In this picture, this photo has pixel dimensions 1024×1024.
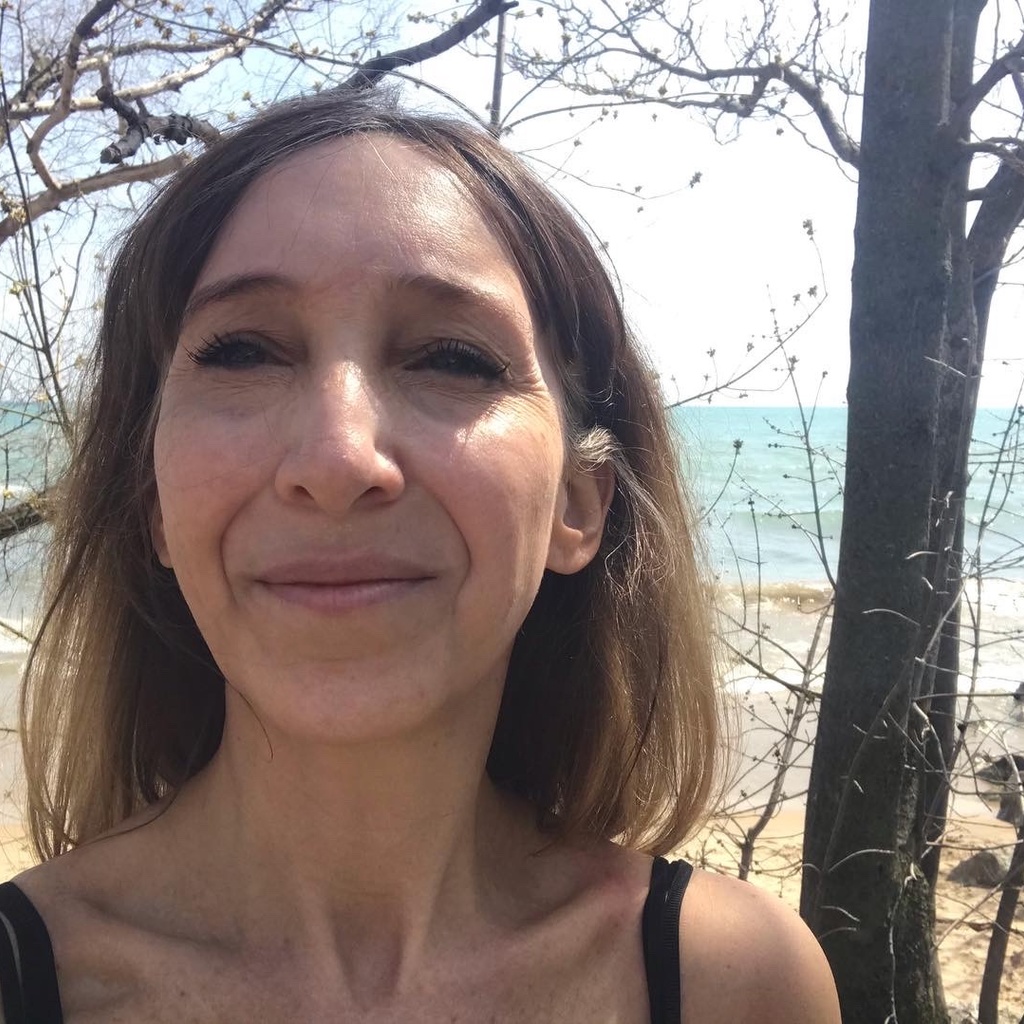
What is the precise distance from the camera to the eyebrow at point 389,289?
114cm

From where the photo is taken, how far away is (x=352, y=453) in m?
1.03

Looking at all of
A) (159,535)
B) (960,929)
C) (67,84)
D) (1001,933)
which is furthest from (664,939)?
(960,929)

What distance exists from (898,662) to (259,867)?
1.89m

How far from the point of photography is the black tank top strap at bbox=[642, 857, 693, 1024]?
1.27 metres

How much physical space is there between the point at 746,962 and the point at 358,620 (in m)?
0.82

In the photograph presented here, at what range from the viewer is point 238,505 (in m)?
1.08

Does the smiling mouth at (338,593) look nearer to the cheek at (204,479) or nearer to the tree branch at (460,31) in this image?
the cheek at (204,479)

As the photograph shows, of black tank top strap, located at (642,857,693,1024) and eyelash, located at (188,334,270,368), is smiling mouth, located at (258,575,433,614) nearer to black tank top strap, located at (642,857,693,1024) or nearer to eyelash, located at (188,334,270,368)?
eyelash, located at (188,334,270,368)

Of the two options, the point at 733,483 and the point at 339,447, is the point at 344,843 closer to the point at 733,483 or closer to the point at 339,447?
the point at 339,447

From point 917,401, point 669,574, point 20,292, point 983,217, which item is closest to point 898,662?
point 917,401

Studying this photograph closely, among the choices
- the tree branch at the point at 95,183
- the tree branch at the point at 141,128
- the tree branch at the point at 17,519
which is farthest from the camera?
the tree branch at the point at 95,183

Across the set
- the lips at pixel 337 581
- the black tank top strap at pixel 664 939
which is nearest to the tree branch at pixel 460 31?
the lips at pixel 337 581

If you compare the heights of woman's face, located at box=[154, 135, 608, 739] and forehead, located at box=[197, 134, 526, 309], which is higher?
forehead, located at box=[197, 134, 526, 309]

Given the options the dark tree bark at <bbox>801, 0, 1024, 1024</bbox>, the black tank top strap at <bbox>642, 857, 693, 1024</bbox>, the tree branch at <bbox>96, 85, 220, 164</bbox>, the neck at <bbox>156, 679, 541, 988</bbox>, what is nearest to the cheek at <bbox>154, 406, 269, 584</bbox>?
the neck at <bbox>156, 679, 541, 988</bbox>
